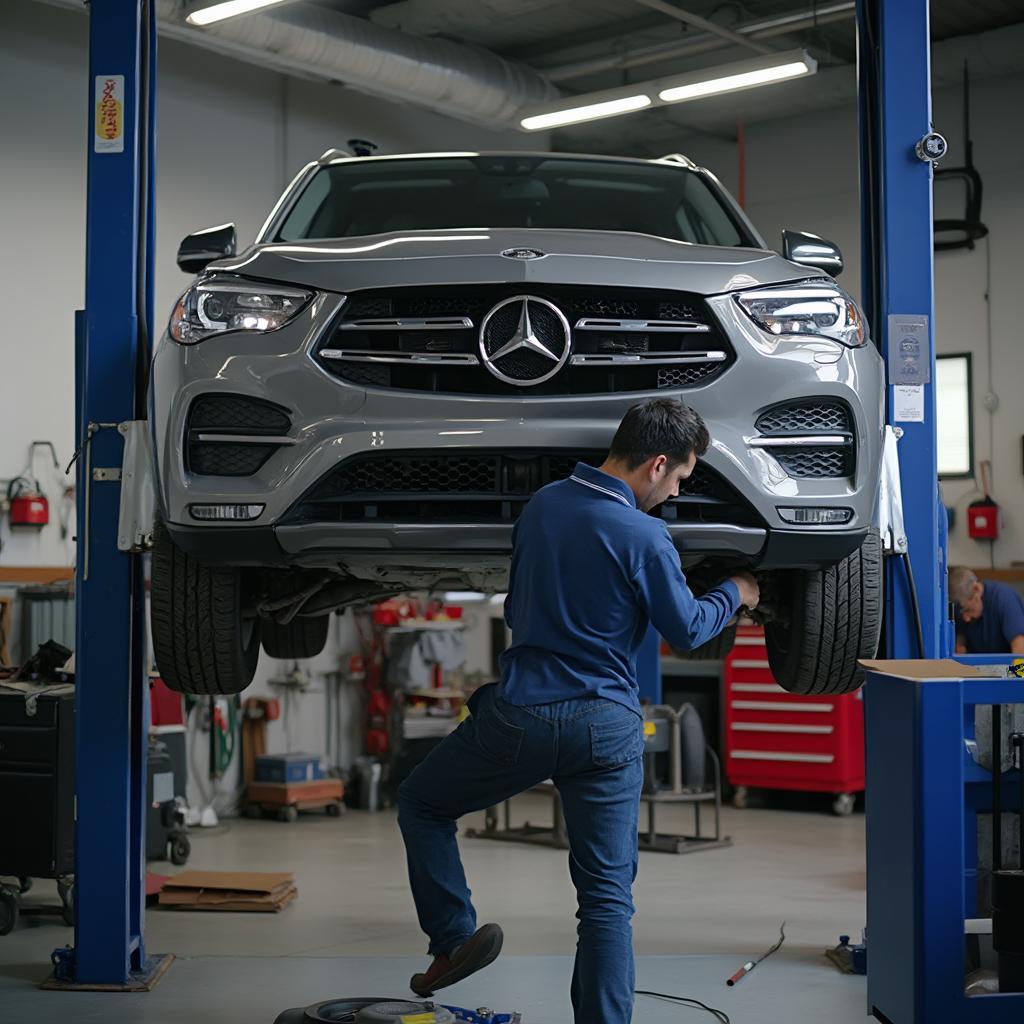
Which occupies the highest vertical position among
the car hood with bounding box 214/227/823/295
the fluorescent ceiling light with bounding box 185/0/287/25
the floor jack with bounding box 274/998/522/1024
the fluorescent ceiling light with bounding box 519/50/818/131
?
the fluorescent ceiling light with bounding box 519/50/818/131

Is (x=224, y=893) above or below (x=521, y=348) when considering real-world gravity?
below

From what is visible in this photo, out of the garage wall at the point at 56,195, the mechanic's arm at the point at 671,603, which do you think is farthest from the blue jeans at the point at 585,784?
the garage wall at the point at 56,195

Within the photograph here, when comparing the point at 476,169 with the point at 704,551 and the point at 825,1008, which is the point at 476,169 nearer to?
the point at 704,551

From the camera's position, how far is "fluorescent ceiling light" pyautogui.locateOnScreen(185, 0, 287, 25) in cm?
727

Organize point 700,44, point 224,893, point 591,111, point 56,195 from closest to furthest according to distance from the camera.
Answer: point 224,893 < point 56,195 < point 591,111 < point 700,44

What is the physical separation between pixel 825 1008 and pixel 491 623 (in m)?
6.68

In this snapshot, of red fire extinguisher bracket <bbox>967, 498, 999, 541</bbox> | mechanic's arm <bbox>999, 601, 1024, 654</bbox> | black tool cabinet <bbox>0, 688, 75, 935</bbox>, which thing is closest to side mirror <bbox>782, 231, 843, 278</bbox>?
black tool cabinet <bbox>0, 688, 75, 935</bbox>

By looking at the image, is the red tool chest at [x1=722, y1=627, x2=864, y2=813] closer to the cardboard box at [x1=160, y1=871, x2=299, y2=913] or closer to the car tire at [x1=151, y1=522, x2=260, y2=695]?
the cardboard box at [x1=160, y1=871, x2=299, y2=913]

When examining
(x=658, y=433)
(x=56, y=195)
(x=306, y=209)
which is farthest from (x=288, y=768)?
(x=658, y=433)

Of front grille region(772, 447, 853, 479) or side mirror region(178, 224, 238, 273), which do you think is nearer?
front grille region(772, 447, 853, 479)

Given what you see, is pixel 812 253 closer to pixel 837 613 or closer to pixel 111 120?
pixel 837 613

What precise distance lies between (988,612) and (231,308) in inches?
210

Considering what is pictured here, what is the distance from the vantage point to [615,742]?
9.43ft

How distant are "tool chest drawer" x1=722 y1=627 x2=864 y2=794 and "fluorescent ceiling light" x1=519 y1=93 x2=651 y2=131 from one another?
334 cm
